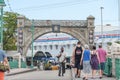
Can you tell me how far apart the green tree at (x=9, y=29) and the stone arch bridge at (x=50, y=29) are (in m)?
4.84

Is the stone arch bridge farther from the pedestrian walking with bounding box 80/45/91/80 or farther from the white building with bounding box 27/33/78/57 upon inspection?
the pedestrian walking with bounding box 80/45/91/80

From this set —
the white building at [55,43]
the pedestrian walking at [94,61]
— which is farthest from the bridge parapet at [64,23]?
the pedestrian walking at [94,61]

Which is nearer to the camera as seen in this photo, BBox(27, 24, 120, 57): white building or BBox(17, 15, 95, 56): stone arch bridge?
BBox(17, 15, 95, 56): stone arch bridge

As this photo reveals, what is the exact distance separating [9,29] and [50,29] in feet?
28.2

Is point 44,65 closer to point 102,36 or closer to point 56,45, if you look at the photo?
point 102,36

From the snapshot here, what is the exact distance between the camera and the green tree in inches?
3054

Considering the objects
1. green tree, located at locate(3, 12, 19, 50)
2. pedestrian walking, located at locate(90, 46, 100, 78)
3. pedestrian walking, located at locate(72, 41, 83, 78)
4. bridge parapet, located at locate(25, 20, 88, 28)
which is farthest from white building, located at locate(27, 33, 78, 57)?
pedestrian walking, located at locate(90, 46, 100, 78)

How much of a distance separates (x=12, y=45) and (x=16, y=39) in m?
2.81

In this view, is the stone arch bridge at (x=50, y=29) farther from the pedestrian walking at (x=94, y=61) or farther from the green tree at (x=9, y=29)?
the pedestrian walking at (x=94, y=61)

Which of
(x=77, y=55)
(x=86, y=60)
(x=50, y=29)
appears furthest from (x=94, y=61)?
(x=50, y=29)

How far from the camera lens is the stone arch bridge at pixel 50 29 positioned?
72.4 m

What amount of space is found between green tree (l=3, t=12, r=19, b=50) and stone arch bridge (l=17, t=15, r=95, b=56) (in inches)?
191

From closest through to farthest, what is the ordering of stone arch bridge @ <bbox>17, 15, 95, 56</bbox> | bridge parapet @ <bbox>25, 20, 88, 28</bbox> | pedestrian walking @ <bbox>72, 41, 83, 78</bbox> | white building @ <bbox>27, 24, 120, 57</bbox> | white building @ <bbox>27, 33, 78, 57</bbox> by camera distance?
pedestrian walking @ <bbox>72, 41, 83, 78</bbox>
stone arch bridge @ <bbox>17, 15, 95, 56</bbox>
bridge parapet @ <bbox>25, 20, 88, 28</bbox>
white building @ <bbox>27, 24, 120, 57</bbox>
white building @ <bbox>27, 33, 78, 57</bbox>

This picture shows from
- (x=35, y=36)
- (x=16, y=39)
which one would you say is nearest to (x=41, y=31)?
(x=35, y=36)
